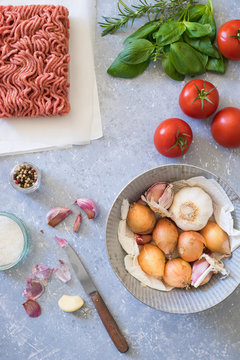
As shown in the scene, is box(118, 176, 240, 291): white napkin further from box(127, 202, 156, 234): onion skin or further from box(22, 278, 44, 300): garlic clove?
box(22, 278, 44, 300): garlic clove

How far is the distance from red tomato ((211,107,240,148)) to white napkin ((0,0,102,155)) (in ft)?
1.13

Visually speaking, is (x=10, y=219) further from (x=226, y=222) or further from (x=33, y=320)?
(x=226, y=222)

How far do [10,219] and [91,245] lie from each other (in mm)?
250

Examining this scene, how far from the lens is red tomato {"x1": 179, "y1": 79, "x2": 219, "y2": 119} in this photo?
1.01 meters

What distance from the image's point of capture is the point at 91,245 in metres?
1.10

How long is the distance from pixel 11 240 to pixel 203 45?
798 mm

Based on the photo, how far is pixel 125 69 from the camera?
1.10 metres

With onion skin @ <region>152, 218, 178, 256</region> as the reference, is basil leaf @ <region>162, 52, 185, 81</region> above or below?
above

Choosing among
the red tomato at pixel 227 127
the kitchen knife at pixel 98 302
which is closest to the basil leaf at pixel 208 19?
the red tomato at pixel 227 127

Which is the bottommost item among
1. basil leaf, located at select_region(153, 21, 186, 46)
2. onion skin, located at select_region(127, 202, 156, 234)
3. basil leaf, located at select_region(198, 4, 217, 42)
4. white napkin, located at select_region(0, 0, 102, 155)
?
onion skin, located at select_region(127, 202, 156, 234)

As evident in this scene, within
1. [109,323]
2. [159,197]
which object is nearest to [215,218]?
[159,197]

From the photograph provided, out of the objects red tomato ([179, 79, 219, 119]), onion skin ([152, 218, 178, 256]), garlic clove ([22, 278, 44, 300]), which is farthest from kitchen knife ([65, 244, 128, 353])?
red tomato ([179, 79, 219, 119])

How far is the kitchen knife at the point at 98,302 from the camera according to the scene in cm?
107

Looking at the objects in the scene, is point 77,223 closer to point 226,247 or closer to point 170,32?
point 226,247
